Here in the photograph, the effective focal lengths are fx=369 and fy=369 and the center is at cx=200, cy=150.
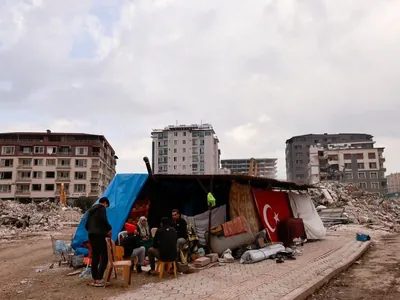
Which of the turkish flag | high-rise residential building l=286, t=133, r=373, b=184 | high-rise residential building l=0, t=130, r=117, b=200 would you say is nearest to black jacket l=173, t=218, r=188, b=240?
the turkish flag

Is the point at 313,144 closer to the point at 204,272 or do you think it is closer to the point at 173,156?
the point at 173,156

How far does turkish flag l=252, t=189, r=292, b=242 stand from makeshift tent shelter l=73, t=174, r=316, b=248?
393 mm

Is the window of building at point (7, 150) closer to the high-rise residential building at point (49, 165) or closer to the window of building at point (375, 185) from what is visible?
the high-rise residential building at point (49, 165)

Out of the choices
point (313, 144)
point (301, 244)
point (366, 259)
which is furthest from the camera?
point (313, 144)

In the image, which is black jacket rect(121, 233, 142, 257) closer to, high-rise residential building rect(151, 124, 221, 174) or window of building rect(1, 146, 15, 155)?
window of building rect(1, 146, 15, 155)

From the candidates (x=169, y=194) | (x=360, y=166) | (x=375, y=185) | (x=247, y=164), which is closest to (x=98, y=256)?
(x=169, y=194)

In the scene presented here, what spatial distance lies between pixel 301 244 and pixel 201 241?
519 cm

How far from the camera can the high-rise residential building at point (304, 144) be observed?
10819cm

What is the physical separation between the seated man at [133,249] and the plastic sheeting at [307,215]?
8758 millimetres

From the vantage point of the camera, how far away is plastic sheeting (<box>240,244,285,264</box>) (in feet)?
33.8

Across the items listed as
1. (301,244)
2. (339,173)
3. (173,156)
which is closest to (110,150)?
(173,156)

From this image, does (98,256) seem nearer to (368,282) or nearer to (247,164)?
(368,282)

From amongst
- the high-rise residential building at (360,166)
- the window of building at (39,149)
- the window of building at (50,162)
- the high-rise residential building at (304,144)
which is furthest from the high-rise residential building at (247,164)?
the window of building at (39,149)

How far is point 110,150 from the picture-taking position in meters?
85.0
